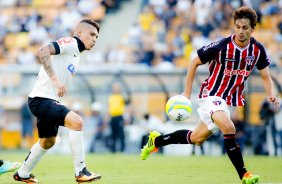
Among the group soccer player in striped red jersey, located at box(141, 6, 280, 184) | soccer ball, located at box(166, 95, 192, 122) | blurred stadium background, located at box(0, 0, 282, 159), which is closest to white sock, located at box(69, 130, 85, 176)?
soccer ball, located at box(166, 95, 192, 122)

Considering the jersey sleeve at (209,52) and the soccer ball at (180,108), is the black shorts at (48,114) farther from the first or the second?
the jersey sleeve at (209,52)

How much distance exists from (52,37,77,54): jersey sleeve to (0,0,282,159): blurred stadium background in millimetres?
9353

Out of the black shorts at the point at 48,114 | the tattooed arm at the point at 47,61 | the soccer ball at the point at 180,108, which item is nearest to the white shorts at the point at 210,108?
the soccer ball at the point at 180,108

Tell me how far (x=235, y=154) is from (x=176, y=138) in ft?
5.27

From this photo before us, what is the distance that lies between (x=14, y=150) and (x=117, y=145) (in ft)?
10.3

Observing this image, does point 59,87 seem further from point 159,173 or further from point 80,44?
point 159,173

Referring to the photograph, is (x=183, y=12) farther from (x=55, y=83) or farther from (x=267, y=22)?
(x=55, y=83)

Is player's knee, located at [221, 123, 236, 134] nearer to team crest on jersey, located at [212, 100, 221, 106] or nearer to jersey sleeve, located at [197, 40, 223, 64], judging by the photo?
team crest on jersey, located at [212, 100, 221, 106]

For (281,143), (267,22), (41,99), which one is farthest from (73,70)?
(267,22)

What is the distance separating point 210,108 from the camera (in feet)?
28.8

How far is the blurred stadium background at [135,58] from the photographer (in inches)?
707

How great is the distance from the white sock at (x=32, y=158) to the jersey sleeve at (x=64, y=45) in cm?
129

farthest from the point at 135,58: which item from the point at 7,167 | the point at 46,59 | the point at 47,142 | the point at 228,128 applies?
the point at 46,59

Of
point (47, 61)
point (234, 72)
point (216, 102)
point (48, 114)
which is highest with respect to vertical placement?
point (47, 61)
